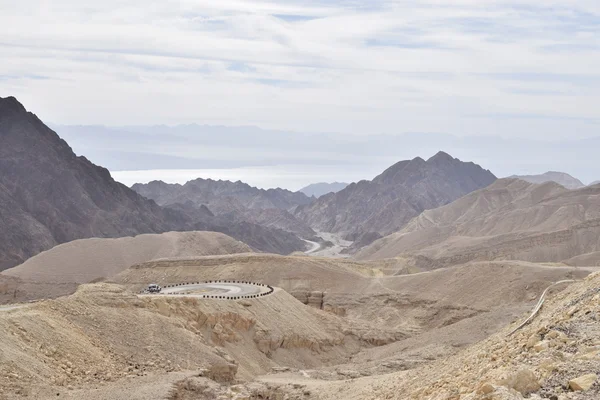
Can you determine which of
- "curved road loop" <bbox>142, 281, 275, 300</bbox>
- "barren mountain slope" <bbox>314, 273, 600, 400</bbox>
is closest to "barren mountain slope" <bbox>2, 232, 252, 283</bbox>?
"curved road loop" <bbox>142, 281, 275, 300</bbox>

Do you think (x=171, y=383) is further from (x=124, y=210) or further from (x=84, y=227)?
(x=124, y=210)

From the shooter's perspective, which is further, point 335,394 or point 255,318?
point 255,318

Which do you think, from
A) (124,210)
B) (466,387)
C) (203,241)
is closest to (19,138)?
(124,210)

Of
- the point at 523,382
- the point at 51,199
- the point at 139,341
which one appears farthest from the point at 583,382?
the point at 51,199

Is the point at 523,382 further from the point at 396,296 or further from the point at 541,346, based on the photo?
the point at 396,296

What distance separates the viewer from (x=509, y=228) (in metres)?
129

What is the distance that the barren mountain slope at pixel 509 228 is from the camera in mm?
100794

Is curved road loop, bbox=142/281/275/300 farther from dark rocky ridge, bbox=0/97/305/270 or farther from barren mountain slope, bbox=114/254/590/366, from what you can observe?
dark rocky ridge, bbox=0/97/305/270

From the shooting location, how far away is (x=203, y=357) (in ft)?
122

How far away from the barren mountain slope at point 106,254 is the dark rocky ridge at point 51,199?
798 inches

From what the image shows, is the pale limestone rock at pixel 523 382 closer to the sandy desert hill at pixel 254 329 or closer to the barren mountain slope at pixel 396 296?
the sandy desert hill at pixel 254 329

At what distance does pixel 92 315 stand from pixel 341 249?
13879 centimetres

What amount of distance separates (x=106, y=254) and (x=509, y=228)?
215ft

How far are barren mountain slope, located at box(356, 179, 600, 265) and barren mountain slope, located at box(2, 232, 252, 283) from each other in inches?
1230
